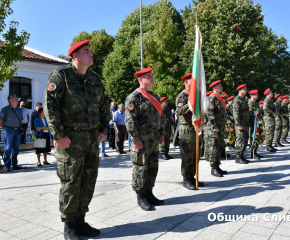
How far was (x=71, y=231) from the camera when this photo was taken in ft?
11.1

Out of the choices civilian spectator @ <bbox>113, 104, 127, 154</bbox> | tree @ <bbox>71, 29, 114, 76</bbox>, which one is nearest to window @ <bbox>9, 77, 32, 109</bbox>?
civilian spectator @ <bbox>113, 104, 127, 154</bbox>

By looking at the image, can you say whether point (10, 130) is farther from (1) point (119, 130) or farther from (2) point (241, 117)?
(2) point (241, 117)

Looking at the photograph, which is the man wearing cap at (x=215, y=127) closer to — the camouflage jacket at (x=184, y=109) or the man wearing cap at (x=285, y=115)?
the camouflage jacket at (x=184, y=109)

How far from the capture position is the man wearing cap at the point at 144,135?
14.6ft

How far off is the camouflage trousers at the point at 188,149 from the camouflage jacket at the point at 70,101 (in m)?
2.49

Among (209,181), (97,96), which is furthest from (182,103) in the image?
(97,96)

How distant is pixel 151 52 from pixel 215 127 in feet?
64.8

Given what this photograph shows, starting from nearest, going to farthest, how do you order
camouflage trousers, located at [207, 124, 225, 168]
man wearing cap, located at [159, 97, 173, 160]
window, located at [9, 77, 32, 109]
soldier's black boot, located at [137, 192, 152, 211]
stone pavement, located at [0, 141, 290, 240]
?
stone pavement, located at [0, 141, 290, 240], soldier's black boot, located at [137, 192, 152, 211], camouflage trousers, located at [207, 124, 225, 168], man wearing cap, located at [159, 97, 173, 160], window, located at [9, 77, 32, 109]

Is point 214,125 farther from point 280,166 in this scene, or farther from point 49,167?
point 49,167

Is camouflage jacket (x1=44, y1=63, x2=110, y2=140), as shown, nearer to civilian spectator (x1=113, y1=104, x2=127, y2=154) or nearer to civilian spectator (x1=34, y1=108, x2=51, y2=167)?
civilian spectator (x1=34, y1=108, x2=51, y2=167)

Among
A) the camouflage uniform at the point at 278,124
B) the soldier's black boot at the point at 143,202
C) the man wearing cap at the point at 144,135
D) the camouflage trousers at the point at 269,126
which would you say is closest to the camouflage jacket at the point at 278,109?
the camouflage uniform at the point at 278,124

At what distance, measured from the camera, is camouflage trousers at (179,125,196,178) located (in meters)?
5.56

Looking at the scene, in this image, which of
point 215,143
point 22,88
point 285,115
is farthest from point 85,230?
point 22,88

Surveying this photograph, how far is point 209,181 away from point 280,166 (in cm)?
274
